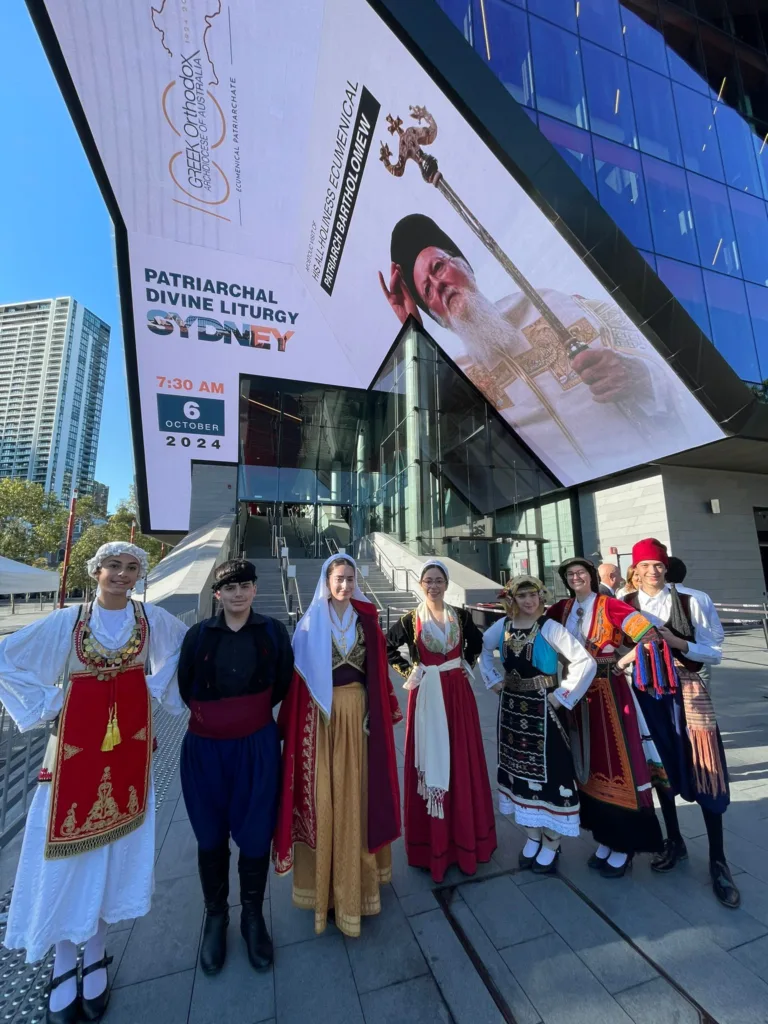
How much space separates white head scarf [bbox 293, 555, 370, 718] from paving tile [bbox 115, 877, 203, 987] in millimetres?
1282

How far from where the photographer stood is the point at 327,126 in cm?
1402

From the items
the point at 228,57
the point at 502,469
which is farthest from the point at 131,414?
the point at 502,469

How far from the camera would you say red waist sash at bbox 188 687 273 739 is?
2146 millimetres

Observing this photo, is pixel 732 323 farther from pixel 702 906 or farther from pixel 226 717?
pixel 226 717

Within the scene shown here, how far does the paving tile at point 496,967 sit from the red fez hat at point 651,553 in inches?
86.7

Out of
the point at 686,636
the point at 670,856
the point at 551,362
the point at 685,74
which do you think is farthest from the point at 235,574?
the point at 685,74

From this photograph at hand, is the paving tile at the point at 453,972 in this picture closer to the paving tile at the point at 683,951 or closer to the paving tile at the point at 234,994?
the paving tile at the point at 234,994

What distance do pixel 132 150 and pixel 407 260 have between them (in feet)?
34.5

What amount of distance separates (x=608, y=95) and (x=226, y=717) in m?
16.7

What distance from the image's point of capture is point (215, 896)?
219 centimetres

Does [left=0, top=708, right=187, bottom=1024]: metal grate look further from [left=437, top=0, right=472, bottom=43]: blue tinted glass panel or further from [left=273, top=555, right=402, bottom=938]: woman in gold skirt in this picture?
[left=437, top=0, right=472, bottom=43]: blue tinted glass panel

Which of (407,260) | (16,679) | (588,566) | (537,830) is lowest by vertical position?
(537,830)

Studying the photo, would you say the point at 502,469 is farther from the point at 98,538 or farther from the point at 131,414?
the point at 98,538

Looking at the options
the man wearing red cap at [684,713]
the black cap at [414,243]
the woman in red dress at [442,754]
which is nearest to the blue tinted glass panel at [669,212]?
the black cap at [414,243]
